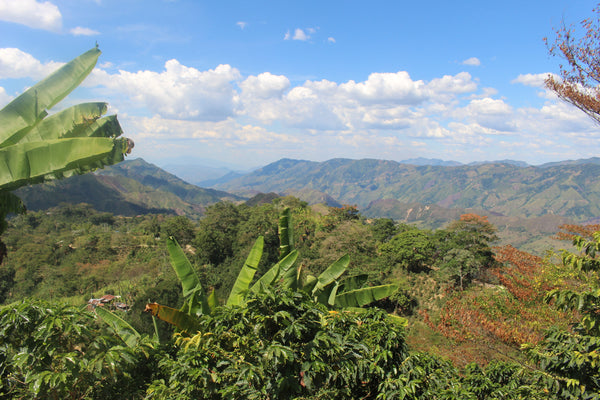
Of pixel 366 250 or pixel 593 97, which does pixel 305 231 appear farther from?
pixel 593 97

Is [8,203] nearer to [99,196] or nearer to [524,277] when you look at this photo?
[524,277]

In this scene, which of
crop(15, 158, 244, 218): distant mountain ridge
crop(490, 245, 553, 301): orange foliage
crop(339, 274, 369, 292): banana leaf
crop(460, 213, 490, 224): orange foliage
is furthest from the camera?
crop(15, 158, 244, 218): distant mountain ridge

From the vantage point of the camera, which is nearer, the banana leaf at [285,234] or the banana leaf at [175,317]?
the banana leaf at [175,317]

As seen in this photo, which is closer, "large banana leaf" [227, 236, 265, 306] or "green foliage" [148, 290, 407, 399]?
"green foliage" [148, 290, 407, 399]

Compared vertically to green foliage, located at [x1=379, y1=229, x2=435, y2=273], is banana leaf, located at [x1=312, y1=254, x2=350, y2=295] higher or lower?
higher

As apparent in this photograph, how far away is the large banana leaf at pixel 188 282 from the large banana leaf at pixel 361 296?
8.72 feet

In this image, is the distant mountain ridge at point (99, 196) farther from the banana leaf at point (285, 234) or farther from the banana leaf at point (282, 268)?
the banana leaf at point (282, 268)

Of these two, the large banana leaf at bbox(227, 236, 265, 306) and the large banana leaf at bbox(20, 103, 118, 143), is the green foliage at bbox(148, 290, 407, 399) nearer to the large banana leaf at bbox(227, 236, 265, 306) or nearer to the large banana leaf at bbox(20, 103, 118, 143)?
the large banana leaf at bbox(227, 236, 265, 306)

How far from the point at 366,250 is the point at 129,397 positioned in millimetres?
25527

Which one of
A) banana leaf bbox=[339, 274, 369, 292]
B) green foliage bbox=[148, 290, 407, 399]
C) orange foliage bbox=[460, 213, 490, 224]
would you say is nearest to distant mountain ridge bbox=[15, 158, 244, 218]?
orange foliage bbox=[460, 213, 490, 224]

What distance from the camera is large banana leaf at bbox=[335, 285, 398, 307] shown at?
6285 mm

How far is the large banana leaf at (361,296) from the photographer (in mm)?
6285

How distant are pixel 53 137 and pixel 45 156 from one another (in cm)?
79

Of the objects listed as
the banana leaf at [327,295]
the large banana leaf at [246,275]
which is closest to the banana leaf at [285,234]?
the large banana leaf at [246,275]
